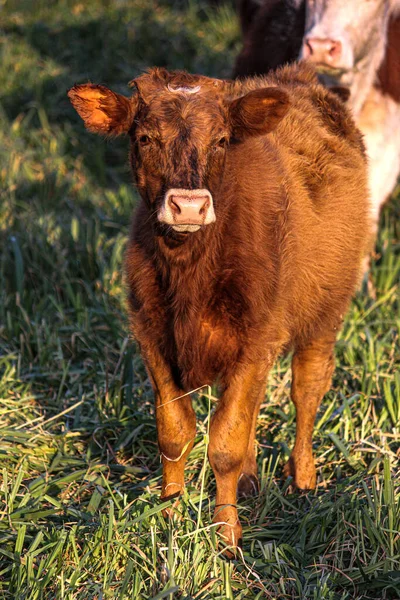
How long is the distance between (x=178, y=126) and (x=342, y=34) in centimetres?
318

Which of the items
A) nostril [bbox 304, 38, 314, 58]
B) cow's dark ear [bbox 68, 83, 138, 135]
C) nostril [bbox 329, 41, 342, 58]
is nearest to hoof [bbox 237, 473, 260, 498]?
cow's dark ear [bbox 68, 83, 138, 135]

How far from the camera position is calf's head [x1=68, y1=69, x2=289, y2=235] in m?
3.75

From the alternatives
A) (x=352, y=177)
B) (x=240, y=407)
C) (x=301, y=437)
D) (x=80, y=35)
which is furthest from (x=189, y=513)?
(x=80, y=35)

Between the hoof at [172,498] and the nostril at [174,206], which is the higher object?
Result: the nostril at [174,206]

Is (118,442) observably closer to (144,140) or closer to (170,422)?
(170,422)

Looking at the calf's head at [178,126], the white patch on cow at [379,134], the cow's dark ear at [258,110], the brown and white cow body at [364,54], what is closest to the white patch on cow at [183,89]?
the calf's head at [178,126]

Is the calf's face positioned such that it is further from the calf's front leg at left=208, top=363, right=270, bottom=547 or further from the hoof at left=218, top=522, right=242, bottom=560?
the hoof at left=218, top=522, right=242, bottom=560

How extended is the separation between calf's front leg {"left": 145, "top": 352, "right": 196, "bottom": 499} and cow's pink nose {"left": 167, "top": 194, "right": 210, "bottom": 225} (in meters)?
0.86

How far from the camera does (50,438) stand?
16.0 feet

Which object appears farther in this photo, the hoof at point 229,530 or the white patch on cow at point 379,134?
the white patch on cow at point 379,134

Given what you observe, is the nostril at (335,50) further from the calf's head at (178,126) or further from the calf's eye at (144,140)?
the calf's eye at (144,140)

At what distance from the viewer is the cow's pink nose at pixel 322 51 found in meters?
6.21

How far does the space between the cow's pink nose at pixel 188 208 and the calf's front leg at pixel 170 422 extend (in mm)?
864

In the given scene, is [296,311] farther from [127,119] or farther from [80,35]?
[80,35]
